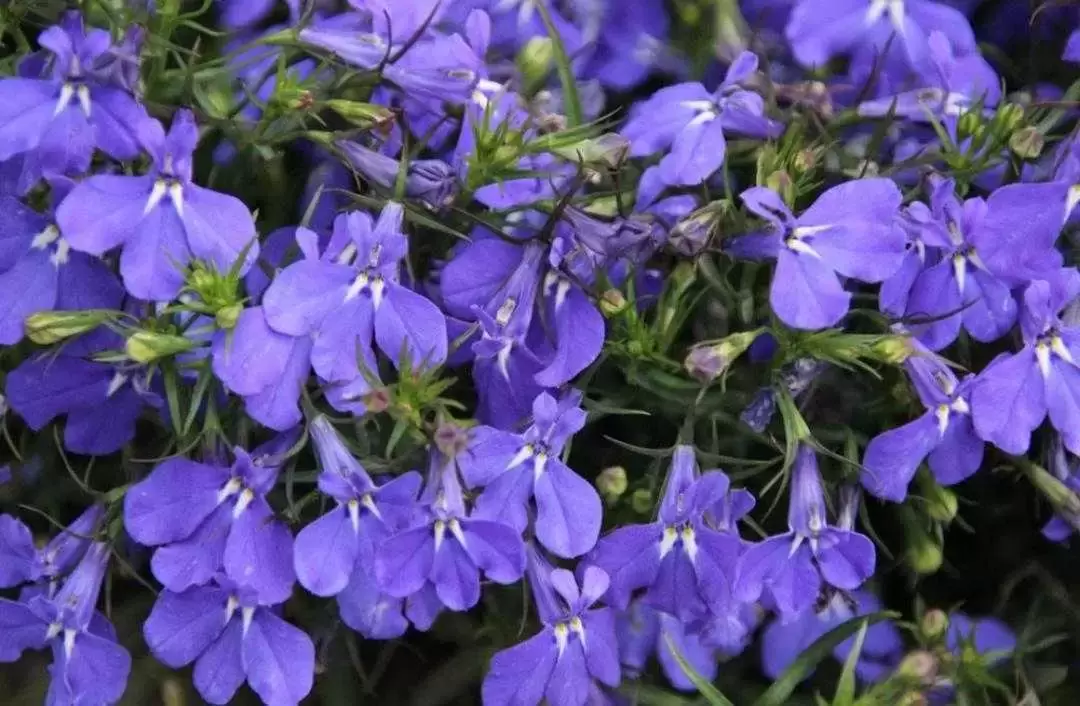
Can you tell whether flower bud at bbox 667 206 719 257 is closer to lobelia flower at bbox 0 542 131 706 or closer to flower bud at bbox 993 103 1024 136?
flower bud at bbox 993 103 1024 136

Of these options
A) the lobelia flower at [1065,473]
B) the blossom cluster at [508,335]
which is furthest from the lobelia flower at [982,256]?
the lobelia flower at [1065,473]

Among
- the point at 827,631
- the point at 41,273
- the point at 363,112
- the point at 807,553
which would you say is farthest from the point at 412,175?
the point at 827,631

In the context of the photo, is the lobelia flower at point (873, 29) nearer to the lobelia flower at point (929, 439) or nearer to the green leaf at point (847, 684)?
the lobelia flower at point (929, 439)

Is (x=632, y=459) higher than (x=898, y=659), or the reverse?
(x=632, y=459)

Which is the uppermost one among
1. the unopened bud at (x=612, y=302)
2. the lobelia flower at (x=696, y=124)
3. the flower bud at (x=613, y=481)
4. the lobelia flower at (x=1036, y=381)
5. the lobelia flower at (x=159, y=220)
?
the lobelia flower at (x=696, y=124)

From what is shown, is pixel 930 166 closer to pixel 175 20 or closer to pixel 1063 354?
pixel 1063 354

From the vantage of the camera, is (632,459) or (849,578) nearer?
(849,578)

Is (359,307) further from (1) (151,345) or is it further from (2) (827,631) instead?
(2) (827,631)

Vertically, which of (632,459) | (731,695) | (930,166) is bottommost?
(731,695)

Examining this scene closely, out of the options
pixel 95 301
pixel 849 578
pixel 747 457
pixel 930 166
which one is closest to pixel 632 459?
pixel 747 457
